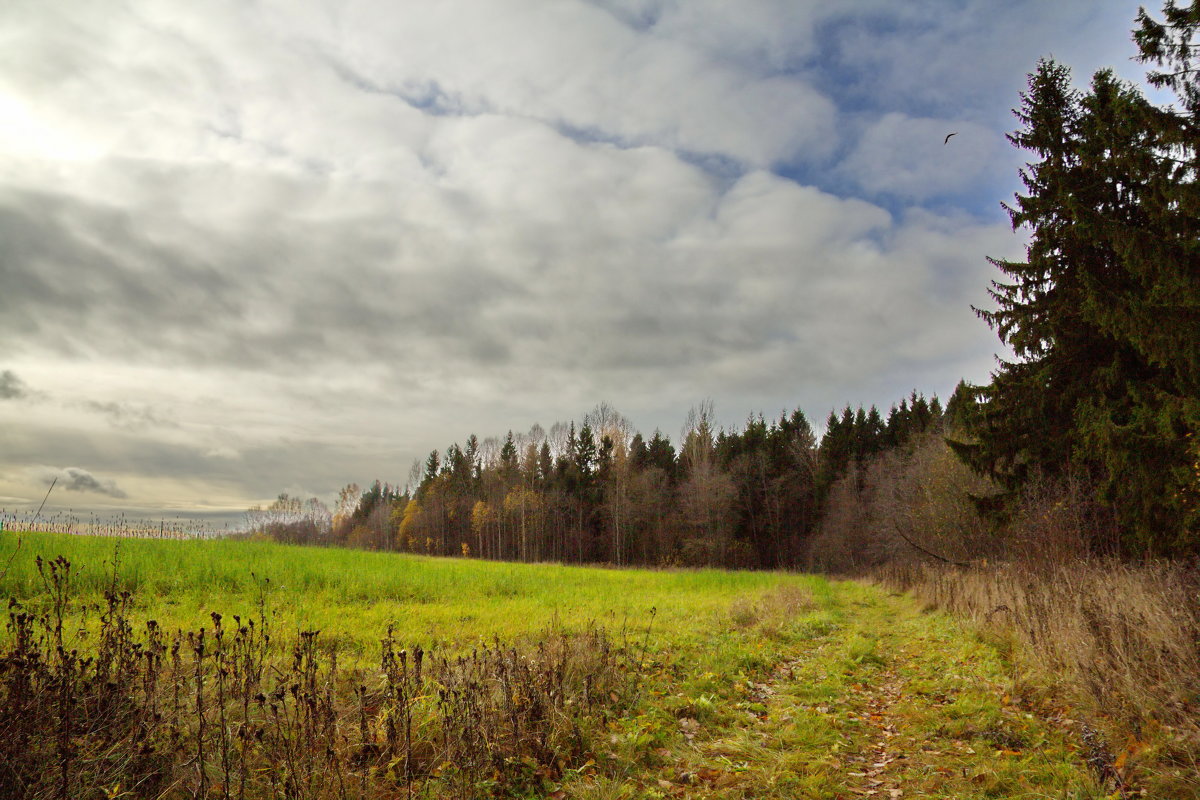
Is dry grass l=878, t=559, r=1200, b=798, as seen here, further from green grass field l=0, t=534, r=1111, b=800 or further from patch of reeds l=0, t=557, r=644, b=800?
patch of reeds l=0, t=557, r=644, b=800

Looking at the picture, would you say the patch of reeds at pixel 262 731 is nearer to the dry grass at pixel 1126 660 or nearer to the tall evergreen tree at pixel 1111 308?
the dry grass at pixel 1126 660

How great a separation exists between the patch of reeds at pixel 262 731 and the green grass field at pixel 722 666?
342 millimetres

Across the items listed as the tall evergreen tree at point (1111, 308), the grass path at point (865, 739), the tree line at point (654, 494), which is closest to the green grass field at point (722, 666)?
the grass path at point (865, 739)

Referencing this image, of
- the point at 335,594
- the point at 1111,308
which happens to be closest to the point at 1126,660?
the point at 1111,308

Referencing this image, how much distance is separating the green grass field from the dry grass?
1.33 ft

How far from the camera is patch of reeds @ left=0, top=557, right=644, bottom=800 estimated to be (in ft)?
12.2

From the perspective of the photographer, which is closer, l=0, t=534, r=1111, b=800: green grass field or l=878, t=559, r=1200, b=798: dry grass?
l=878, t=559, r=1200, b=798: dry grass

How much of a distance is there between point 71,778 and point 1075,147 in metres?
19.1

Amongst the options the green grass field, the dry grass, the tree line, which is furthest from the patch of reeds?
the tree line

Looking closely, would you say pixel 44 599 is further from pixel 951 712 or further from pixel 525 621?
pixel 951 712

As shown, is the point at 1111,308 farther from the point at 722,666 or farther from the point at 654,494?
the point at 654,494

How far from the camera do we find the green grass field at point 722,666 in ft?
15.8

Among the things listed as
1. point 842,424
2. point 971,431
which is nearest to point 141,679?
point 971,431

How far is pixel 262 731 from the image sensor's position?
404 centimetres
